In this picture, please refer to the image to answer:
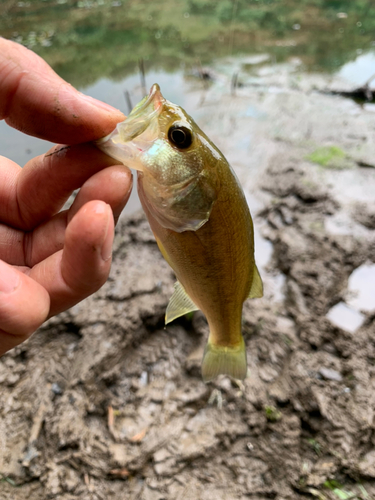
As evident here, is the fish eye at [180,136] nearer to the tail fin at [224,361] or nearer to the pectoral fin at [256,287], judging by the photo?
the pectoral fin at [256,287]

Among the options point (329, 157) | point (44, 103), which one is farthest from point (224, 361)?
point (329, 157)

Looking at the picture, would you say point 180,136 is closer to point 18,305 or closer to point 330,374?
point 18,305

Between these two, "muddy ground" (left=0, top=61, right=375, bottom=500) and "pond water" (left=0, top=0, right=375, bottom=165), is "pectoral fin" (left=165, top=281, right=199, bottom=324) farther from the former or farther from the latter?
"pond water" (left=0, top=0, right=375, bottom=165)

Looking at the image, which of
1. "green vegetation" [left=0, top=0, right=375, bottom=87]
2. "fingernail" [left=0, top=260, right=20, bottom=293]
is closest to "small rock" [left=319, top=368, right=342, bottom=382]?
"fingernail" [left=0, top=260, right=20, bottom=293]

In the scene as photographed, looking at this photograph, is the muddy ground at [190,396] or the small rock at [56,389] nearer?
the muddy ground at [190,396]

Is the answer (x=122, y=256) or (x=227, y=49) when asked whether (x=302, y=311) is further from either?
(x=227, y=49)

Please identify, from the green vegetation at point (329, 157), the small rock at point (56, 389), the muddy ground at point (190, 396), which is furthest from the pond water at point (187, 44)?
the small rock at point (56, 389)
